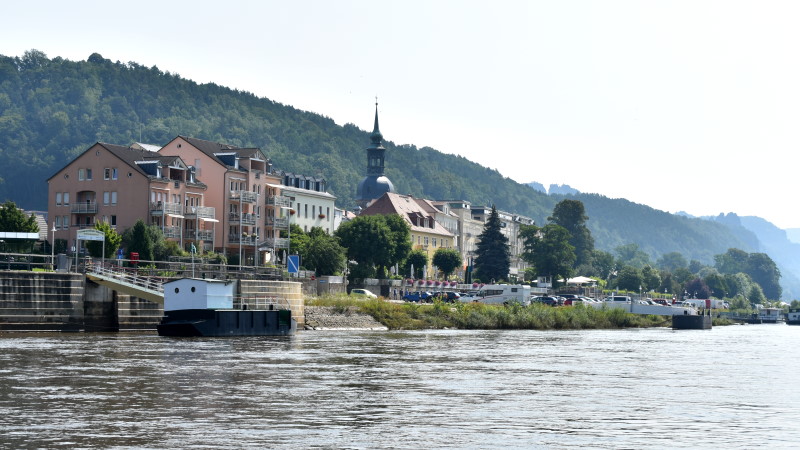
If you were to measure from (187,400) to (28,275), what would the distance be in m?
32.8

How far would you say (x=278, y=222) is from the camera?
12506 centimetres

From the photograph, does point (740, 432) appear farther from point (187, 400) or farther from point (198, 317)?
point (198, 317)

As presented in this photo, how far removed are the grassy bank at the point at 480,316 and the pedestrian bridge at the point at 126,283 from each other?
1779cm

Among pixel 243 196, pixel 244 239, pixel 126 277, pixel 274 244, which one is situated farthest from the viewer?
pixel 274 244

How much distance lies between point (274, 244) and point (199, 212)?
36.0 feet

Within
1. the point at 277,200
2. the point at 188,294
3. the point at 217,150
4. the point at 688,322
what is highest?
the point at 217,150

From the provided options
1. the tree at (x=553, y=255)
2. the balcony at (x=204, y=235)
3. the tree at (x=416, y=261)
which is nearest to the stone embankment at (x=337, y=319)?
the balcony at (x=204, y=235)

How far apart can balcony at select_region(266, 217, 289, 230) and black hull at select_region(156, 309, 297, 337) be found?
55052 millimetres

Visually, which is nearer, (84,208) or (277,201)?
(84,208)

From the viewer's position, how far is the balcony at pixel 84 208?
10675cm

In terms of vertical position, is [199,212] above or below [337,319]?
above

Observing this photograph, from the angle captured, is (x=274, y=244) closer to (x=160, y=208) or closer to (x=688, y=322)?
(x=160, y=208)

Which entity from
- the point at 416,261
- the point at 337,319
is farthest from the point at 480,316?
the point at 416,261

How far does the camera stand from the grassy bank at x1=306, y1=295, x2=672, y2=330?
3501 inches
